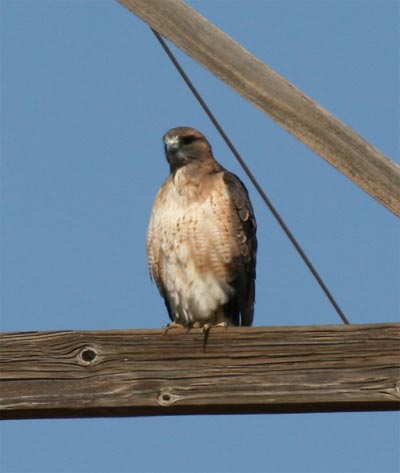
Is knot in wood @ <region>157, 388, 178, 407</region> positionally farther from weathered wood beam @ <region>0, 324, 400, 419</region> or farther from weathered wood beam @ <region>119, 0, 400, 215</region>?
weathered wood beam @ <region>119, 0, 400, 215</region>

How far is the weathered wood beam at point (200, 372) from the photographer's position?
309 centimetres

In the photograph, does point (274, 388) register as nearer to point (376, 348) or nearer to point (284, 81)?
point (376, 348)

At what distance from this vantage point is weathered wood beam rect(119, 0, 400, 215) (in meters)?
3.15

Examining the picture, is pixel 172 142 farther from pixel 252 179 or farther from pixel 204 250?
pixel 252 179

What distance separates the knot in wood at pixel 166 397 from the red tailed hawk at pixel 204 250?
90.1 inches

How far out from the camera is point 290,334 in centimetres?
318

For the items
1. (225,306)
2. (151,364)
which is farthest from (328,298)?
(225,306)

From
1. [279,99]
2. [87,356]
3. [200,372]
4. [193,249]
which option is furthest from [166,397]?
[193,249]

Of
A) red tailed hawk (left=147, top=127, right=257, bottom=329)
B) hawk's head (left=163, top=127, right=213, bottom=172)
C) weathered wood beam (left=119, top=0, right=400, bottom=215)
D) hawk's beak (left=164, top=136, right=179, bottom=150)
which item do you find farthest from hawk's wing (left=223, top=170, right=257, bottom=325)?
weathered wood beam (left=119, top=0, right=400, bottom=215)

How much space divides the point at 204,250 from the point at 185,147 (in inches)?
37.9

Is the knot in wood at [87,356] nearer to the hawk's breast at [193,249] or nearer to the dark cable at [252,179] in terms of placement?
the dark cable at [252,179]

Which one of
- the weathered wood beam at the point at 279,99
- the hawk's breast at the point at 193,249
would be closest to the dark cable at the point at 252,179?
the weathered wood beam at the point at 279,99

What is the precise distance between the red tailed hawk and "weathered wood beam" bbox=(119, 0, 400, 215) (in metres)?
2.17

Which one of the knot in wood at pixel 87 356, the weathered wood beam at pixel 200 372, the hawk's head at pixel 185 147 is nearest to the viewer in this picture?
the weathered wood beam at pixel 200 372
